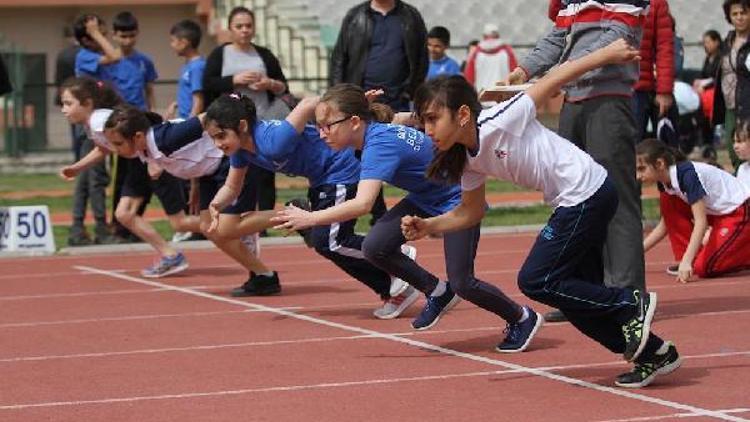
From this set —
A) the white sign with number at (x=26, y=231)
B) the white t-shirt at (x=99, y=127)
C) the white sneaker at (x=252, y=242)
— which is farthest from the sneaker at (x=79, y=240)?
the white sneaker at (x=252, y=242)

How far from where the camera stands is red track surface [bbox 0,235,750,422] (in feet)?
23.2

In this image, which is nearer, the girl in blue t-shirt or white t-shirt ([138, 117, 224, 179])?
the girl in blue t-shirt

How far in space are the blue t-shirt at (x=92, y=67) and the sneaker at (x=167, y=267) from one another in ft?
11.6

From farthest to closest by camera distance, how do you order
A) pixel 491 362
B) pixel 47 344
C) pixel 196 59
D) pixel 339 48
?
1. pixel 196 59
2. pixel 339 48
3. pixel 47 344
4. pixel 491 362

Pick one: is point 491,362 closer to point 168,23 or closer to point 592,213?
point 592,213

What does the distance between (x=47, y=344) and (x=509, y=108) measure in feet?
10.6

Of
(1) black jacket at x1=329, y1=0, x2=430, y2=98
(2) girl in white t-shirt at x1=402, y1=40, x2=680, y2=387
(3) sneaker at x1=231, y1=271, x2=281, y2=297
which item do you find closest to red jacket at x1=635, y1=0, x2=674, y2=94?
(1) black jacket at x1=329, y1=0, x2=430, y2=98

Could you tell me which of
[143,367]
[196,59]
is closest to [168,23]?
[196,59]

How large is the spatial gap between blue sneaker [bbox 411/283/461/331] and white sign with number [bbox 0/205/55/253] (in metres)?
5.66

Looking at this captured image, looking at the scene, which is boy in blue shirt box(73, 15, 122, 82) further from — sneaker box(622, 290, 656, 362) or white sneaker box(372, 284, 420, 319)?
sneaker box(622, 290, 656, 362)

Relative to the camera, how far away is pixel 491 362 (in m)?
8.18

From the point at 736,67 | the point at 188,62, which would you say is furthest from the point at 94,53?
the point at 736,67

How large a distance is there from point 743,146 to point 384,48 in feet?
10.6

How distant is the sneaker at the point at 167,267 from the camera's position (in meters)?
12.6
